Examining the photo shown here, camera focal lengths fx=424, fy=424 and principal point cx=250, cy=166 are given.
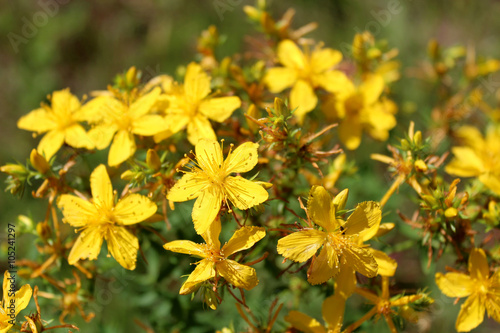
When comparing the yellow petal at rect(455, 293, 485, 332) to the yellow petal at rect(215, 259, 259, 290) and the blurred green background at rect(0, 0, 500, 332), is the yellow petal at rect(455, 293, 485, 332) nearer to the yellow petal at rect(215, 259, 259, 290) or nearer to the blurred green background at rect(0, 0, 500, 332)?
the yellow petal at rect(215, 259, 259, 290)

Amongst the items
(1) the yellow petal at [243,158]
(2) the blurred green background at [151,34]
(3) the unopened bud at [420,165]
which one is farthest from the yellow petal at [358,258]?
(2) the blurred green background at [151,34]

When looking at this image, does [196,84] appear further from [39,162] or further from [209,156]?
[39,162]

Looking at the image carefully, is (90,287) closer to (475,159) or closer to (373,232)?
(373,232)

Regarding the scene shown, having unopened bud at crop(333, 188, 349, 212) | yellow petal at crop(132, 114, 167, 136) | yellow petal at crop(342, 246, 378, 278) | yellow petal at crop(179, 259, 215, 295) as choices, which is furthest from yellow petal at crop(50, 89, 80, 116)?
yellow petal at crop(342, 246, 378, 278)

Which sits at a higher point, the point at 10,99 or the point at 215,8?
the point at 215,8

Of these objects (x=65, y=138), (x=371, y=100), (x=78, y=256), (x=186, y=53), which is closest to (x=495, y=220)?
(x=371, y=100)
